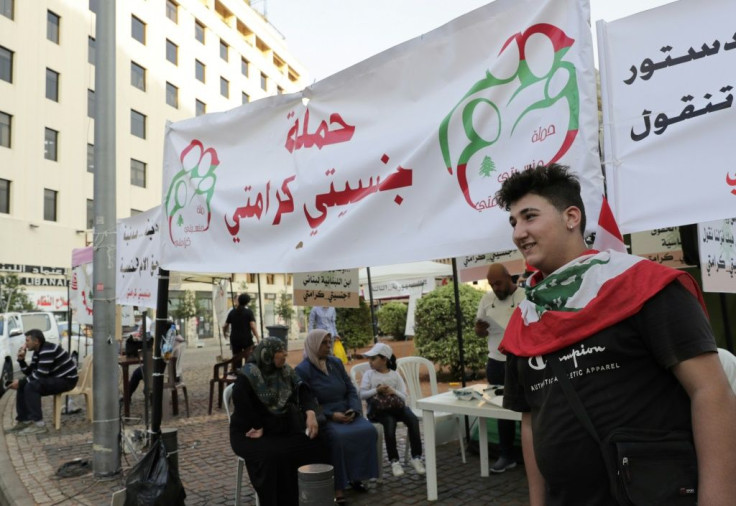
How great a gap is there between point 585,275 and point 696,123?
0.97m

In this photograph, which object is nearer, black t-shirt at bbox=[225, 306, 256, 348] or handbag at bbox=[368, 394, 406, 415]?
handbag at bbox=[368, 394, 406, 415]

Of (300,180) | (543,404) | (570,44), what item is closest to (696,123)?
(570,44)

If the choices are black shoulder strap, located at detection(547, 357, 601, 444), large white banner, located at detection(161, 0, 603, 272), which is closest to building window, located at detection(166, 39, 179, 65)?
large white banner, located at detection(161, 0, 603, 272)

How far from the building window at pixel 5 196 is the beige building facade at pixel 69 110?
46mm

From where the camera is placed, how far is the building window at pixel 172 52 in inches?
1394

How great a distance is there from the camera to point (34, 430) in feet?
27.7

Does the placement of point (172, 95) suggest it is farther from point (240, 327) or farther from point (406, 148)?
point (406, 148)

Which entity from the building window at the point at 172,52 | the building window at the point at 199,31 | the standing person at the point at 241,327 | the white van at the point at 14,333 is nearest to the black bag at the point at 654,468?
the standing person at the point at 241,327

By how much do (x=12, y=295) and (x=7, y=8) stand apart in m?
13.3

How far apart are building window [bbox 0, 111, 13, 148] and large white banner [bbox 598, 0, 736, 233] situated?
1144 inches

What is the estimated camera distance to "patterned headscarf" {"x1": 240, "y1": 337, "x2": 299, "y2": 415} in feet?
15.1

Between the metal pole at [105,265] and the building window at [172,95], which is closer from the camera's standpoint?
the metal pole at [105,265]

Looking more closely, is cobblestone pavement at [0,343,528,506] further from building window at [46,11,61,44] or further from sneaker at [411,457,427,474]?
Result: building window at [46,11,61,44]

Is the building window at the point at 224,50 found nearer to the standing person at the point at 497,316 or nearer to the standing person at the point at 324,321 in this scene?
the standing person at the point at 324,321
